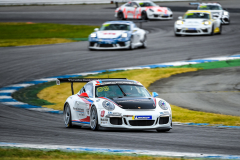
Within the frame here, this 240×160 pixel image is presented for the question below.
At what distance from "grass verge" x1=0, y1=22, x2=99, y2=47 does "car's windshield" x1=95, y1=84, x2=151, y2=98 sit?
626 inches

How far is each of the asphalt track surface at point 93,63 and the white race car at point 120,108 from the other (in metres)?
0.18

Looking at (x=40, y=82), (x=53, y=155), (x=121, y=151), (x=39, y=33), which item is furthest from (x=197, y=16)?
(x=53, y=155)

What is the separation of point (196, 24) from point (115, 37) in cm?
600

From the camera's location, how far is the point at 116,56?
68.3ft

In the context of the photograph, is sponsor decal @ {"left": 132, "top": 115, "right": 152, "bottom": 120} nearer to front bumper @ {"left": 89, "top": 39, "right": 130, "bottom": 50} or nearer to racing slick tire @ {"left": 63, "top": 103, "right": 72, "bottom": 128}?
racing slick tire @ {"left": 63, "top": 103, "right": 72, "bottom": 128}

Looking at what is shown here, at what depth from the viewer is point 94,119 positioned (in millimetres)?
8883

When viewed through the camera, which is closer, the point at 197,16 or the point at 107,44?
the point at 107,44

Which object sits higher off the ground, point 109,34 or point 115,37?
point 109,34

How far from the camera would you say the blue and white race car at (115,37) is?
71.2ft

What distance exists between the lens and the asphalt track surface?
7.39 m

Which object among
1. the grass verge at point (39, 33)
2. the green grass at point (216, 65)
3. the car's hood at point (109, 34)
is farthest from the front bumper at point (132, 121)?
the grass verge at point (39, 33)

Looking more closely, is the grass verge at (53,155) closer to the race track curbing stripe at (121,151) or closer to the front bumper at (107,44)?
the race track curbing stripe at (121,151)

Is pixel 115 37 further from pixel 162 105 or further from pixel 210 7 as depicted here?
pixel 162 105

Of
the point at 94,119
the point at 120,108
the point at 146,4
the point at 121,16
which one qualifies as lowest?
the point at 121,16
